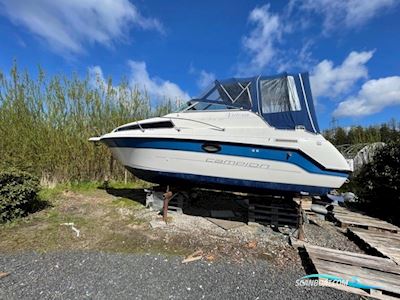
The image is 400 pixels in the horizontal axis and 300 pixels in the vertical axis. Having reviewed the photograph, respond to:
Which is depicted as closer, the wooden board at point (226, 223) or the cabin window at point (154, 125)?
the wooden board at point (226, 223)

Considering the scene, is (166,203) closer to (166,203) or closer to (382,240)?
(166,203)

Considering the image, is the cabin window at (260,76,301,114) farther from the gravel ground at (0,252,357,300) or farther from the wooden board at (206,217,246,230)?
the gravel ground at (0,252,357,300)

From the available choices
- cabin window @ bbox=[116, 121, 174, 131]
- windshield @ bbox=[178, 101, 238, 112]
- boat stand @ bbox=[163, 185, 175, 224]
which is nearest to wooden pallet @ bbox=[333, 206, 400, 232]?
windshield @ bbox=[178, 101, 238, 112]

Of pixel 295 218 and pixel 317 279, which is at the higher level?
pixel 295 218

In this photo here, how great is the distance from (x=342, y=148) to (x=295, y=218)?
24.3 feet

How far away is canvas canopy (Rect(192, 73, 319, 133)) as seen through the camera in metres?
4.10

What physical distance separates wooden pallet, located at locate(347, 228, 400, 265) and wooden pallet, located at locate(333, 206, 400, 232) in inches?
5.0

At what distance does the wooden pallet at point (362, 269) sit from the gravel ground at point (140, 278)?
238mm

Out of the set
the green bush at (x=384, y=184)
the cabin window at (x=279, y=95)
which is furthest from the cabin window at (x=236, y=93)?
the green bush at (x=384, y=184)

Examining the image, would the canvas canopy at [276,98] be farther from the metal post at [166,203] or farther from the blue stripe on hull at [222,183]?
the metal post at [166,203]

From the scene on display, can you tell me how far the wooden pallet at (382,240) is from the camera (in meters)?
3.33

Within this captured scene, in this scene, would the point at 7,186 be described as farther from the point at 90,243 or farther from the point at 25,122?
the point at 25,122

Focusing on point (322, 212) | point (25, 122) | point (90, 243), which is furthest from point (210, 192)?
point (25, 122)

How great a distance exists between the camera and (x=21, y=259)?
2.84 metres
